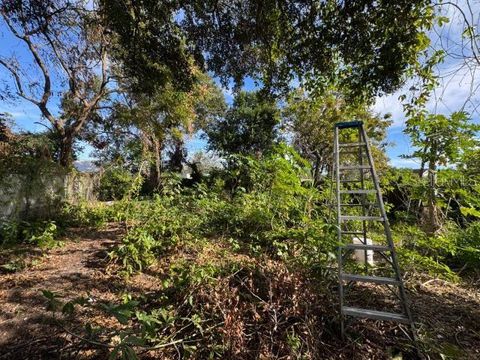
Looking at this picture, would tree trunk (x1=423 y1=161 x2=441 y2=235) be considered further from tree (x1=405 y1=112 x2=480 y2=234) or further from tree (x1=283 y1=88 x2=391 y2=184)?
tree (x1=283 y1=88 x2=391 y2=184)

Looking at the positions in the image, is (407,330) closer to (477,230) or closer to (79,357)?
(79,357)

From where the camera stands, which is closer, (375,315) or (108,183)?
(375,315)

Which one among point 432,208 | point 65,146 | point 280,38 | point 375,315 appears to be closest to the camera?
point 375,315

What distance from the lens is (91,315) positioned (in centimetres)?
244

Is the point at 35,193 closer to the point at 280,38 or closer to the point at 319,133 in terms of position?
the point at 280,38

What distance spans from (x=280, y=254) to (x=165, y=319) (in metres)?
1.52

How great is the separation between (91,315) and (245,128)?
1329 centimetres

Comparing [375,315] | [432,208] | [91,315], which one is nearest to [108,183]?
[91,315]

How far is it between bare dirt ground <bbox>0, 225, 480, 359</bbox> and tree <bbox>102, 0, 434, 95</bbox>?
252cm

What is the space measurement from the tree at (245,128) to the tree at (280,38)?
10.1 metres

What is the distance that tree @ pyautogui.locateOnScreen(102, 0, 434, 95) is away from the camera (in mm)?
3123

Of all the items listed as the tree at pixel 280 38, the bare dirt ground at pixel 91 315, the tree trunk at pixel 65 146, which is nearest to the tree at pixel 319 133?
the tree at pixel 280 38

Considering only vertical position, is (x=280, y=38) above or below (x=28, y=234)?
above

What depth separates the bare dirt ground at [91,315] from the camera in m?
2.04
